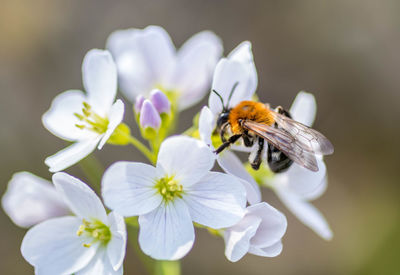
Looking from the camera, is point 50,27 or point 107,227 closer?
point 107,227

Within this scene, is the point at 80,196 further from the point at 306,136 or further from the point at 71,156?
the point at 306,136

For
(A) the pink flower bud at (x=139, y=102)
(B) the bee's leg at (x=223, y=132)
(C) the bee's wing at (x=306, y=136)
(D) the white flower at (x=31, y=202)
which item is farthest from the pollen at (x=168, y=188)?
(D) the white flower at (x=31, y=202)

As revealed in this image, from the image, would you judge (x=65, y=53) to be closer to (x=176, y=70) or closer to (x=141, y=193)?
(x=176, y=70)

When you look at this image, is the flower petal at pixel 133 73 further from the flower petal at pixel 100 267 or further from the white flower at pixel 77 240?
the flower petal at pixel 100 267

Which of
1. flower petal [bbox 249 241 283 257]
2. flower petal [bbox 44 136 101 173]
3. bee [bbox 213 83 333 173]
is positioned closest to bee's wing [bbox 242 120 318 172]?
bee [bbox 213 83 333 173]

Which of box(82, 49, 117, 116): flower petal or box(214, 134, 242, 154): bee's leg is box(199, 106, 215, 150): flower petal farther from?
box(82, 49, 117, 116): flower petal

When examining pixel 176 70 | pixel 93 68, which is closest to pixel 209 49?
pixel 176 70

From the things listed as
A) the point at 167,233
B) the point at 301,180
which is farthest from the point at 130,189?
the point at 301,180
